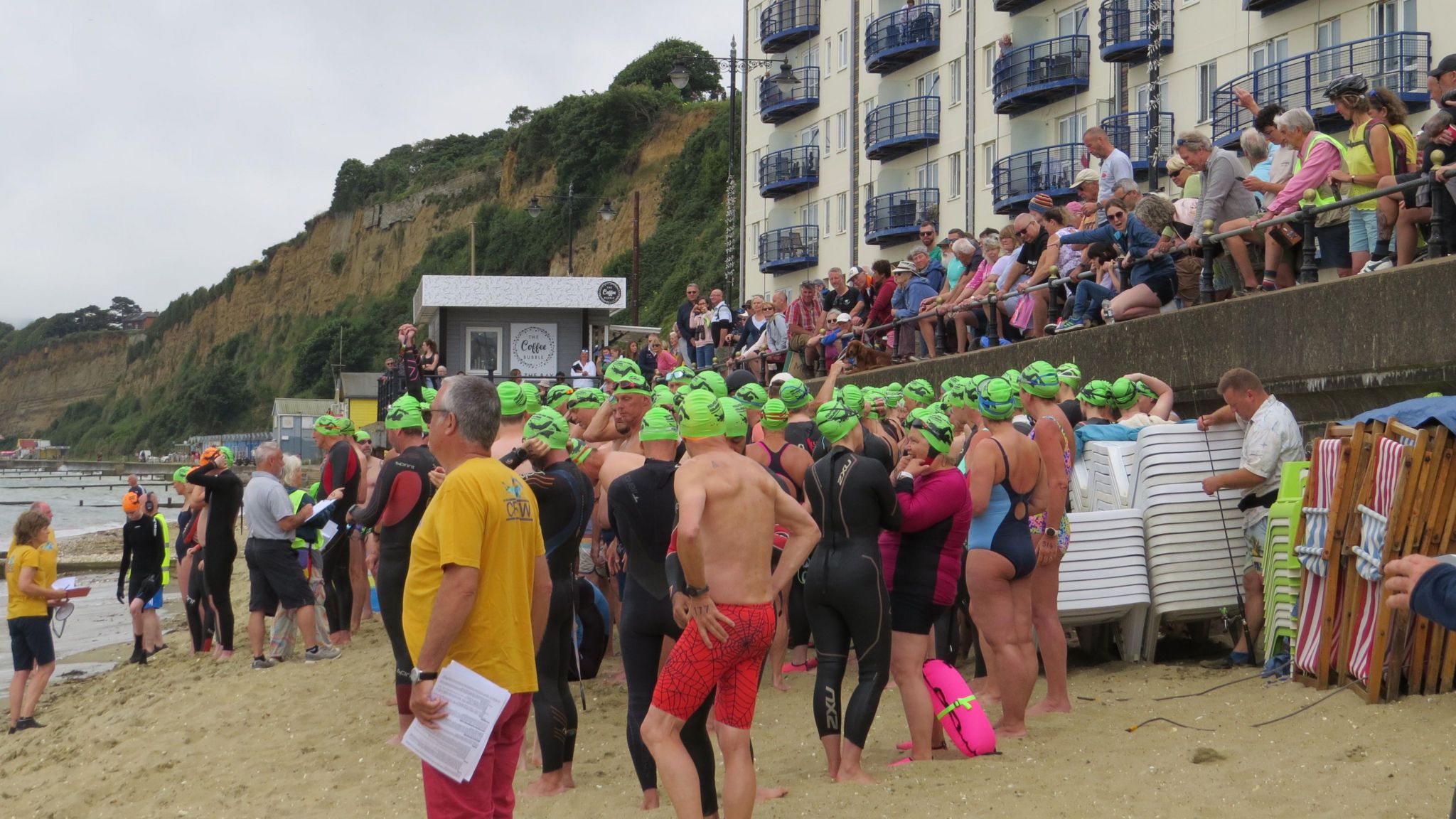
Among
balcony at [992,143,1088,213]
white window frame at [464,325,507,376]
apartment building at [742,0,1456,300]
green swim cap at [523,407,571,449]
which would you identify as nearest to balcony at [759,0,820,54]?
apartment building at [742,0,1456,300]

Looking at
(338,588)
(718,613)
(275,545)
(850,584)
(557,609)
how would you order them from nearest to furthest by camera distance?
(718,613), (850,584), (557,609), (275,545), (338,588)

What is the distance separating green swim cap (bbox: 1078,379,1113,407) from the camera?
9.59m

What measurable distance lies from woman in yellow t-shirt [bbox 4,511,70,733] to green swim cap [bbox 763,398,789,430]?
615 cm

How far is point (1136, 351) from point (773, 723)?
503 centimetres

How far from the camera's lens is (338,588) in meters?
12.4

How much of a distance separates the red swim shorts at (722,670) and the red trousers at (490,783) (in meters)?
0.74

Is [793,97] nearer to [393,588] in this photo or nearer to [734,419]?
[393,588]

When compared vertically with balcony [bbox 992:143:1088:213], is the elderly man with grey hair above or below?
below

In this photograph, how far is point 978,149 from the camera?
118ft

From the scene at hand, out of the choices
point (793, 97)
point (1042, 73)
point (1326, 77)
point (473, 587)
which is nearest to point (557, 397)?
point (473, 587)

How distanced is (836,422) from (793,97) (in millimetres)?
39350

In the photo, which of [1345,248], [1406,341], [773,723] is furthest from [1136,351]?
[773,723]

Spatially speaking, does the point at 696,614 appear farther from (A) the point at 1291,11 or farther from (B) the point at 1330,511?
(A) the point at 1291,11

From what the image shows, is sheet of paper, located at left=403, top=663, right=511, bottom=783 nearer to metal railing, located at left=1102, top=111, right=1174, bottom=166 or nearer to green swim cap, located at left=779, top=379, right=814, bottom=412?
green swim cap, located at left=779, top=379, right=814, bottom=412
